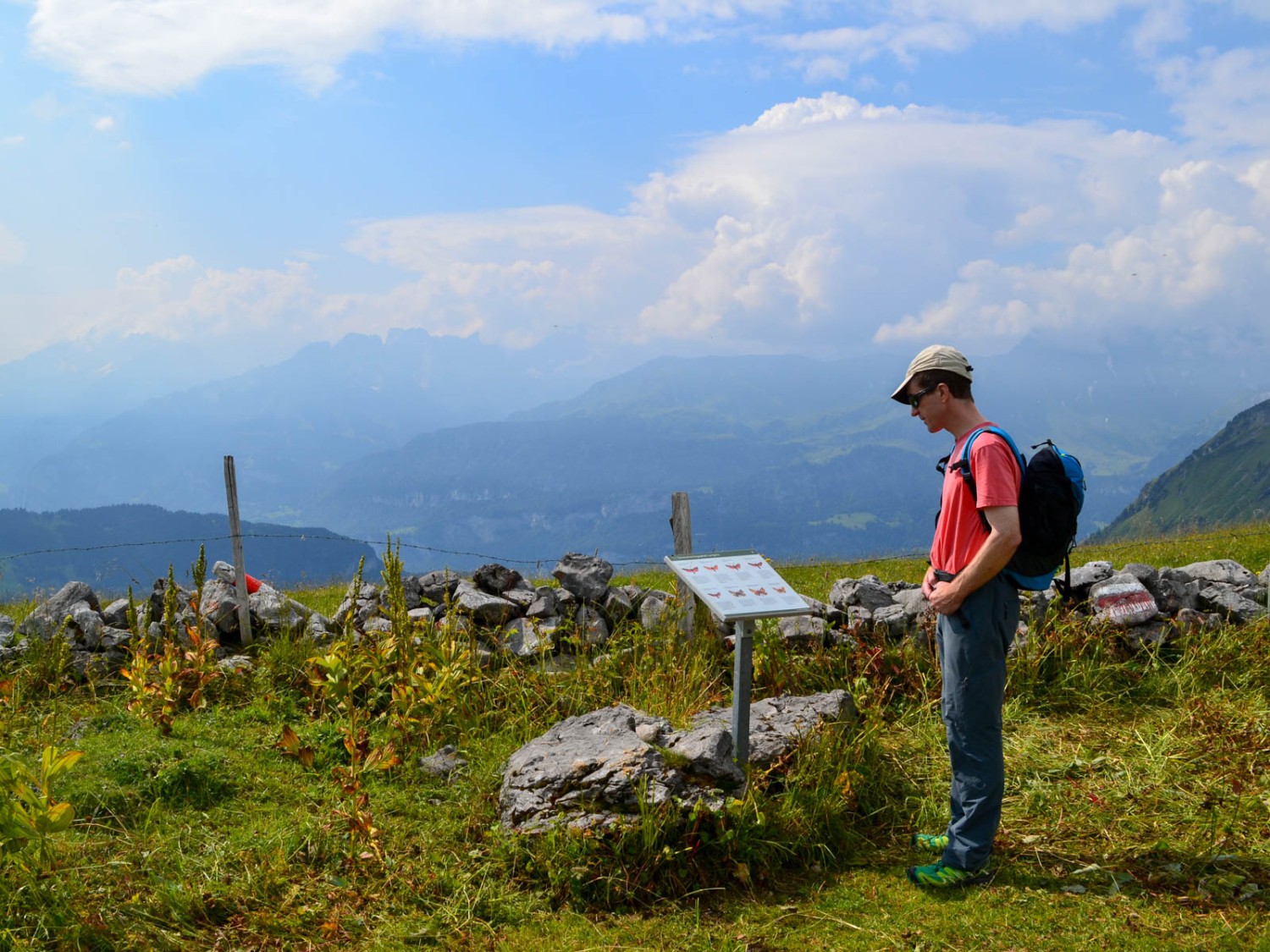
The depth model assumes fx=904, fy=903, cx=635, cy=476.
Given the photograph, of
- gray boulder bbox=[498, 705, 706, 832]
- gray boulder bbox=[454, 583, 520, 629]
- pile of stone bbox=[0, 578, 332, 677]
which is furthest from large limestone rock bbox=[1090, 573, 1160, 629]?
pile of stone bbox=[0, 578, 332, 677]

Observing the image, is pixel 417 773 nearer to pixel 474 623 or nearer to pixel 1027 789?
pixel 474 623

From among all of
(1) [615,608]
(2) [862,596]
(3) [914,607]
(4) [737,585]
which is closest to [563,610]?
(1) [615,608]

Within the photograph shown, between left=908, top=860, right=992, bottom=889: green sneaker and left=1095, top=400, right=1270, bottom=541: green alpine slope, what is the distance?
155m

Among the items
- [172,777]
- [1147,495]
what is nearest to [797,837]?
[172,777]

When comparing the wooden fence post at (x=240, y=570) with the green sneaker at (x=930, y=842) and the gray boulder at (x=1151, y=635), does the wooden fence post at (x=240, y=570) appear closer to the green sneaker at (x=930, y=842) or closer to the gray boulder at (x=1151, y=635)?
the green sneaker at (x=930, y=842)

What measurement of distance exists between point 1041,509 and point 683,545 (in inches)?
194

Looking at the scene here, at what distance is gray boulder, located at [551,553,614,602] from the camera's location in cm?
951

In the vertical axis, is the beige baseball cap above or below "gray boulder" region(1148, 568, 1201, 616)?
above

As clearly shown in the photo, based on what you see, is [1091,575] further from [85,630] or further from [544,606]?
[85,630]

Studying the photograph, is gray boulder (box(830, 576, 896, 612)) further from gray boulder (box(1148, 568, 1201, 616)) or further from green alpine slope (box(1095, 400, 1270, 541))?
green alpine slope (box(1095, 400, 1270, 541))

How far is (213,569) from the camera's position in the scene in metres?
11.3

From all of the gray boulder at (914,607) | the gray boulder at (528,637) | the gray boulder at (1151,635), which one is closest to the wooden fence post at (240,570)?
the gray boulder at (528,637)

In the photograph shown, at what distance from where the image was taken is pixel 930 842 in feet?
18.0

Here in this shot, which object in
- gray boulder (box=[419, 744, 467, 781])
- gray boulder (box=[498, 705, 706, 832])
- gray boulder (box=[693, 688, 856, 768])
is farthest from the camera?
gray boulder (box=[419, 744, 467, 781])
